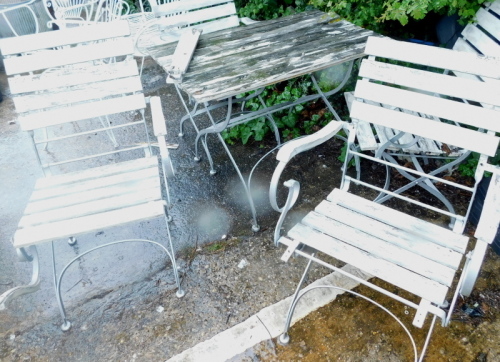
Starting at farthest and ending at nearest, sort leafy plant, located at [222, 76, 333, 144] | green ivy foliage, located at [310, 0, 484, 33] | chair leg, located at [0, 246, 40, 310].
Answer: leafy plant, located at [222, 76, 333, 144], green ivy foliage, located at [310, 0, 484, 33], chair leg, located at [0, 246, 40, 310]

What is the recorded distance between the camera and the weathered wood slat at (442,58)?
1.88 m

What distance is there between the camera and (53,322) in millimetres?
2266

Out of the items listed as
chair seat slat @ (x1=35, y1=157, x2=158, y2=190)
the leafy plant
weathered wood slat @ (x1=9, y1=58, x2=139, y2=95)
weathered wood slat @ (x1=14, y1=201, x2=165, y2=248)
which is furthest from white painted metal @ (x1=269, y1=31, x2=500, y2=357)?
the leafy plant

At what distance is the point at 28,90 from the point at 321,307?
213 centimetres

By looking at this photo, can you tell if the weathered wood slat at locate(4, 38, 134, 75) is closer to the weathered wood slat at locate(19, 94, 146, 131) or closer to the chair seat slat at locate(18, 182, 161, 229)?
the weathered wood slat at locate(19, 94, 146, 131)

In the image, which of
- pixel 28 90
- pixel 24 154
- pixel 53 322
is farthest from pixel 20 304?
pixel 24 154

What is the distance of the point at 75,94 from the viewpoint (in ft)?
8.02

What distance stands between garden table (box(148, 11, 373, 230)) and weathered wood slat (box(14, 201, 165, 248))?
662 millimetres

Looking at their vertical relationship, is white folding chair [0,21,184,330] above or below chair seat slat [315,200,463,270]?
above

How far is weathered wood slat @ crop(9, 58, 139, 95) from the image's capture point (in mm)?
2340

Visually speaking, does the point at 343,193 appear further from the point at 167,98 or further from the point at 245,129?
the point at 167,98

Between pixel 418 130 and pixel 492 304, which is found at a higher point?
pixel 418 130

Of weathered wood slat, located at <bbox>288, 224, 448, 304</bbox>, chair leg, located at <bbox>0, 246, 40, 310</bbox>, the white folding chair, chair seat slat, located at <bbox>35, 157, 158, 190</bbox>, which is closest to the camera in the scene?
weathered wood slat, located at <bbox>288, 224, 448, 304</bbox>

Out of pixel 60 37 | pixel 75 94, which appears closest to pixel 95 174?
pixel 75 94
